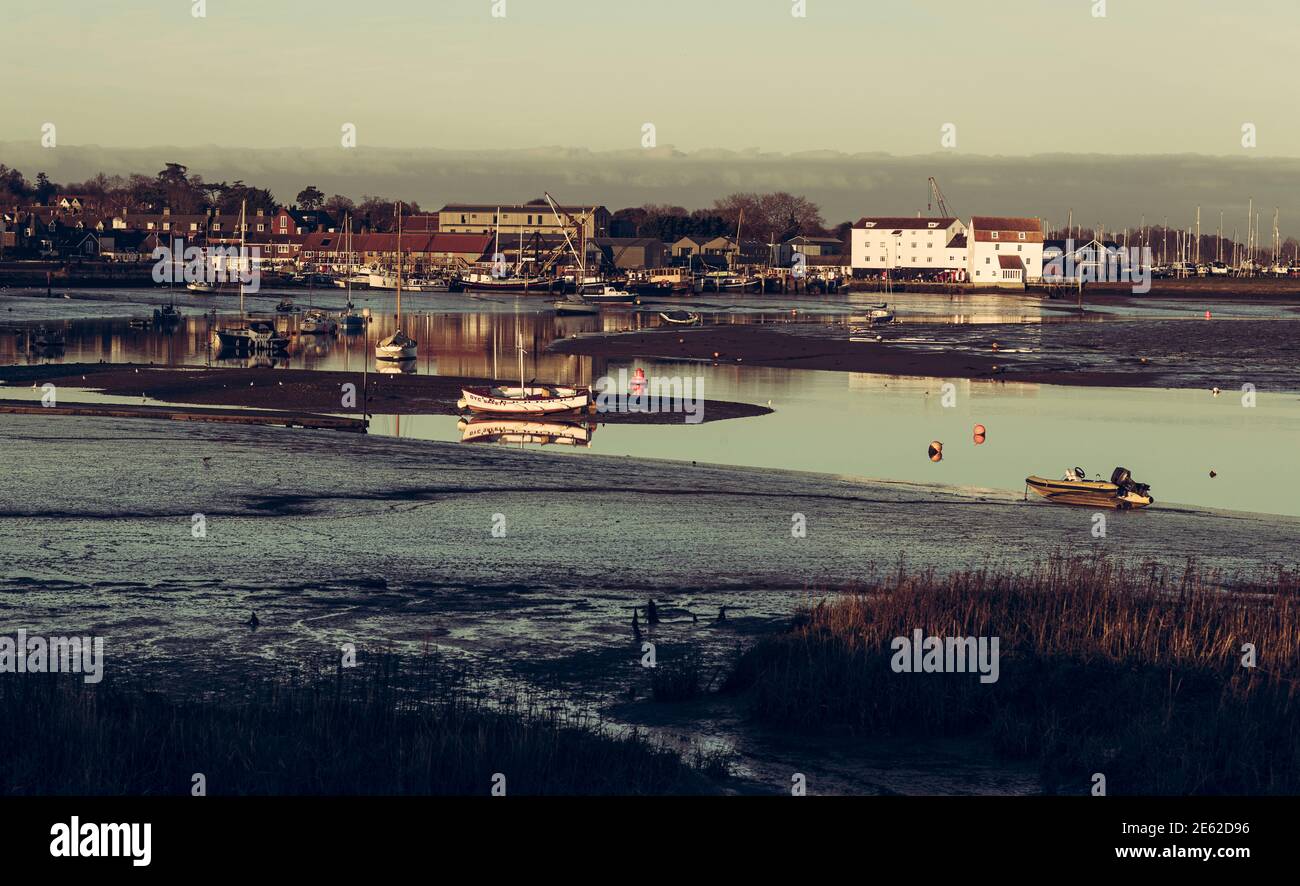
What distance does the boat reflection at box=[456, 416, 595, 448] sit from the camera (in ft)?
156

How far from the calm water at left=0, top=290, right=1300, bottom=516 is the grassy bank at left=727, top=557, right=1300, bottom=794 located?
61.9 feet

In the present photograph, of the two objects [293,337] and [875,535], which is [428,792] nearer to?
[875,535]

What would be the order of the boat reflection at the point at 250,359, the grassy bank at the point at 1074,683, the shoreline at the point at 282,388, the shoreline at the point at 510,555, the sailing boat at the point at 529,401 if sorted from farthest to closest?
the boat reflection at the point at 250,359 → the shoreline at the point at 282,388 → the sailing boat at the point at 529,401 → the shoreline at the point at 510,555 → the grassy bank at the point at 1074,683

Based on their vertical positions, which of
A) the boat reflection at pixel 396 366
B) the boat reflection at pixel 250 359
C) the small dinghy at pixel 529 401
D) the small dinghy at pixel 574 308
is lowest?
the small dinghy at pixel 529 401

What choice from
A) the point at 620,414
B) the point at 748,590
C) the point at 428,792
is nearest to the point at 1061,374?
the point at 620,414

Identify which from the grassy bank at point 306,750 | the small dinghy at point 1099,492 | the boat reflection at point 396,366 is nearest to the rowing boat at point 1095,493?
the small dinghy at point 1099,492

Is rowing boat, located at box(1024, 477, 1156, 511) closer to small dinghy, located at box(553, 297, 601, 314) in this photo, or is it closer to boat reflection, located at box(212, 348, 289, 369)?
boat reflection, located at box(212, 348, 289, 369)

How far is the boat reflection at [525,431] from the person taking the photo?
156 ft

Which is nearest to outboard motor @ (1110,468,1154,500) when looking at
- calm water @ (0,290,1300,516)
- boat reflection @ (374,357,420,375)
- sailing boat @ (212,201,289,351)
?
calm water @ (0,290,1300,516)

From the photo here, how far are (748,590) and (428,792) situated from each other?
37.6 ft

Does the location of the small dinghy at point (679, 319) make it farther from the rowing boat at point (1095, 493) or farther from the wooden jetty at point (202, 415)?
the rowing boat at point (1095, 493)

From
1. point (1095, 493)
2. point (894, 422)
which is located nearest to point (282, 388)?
point (894, 422)

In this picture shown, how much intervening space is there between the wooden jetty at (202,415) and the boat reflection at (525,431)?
3.81 metres

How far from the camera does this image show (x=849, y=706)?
16.3m
